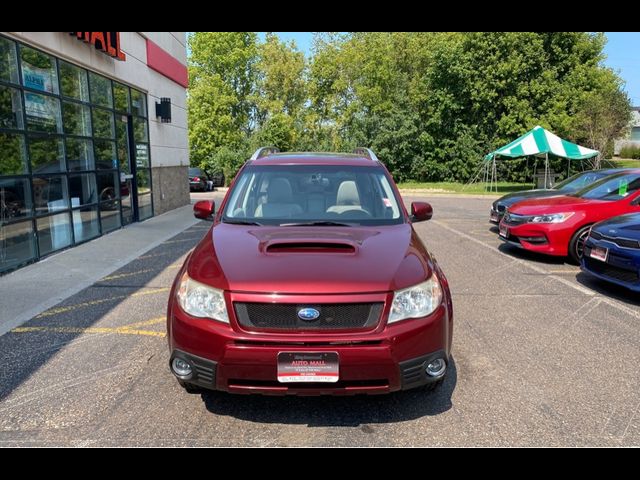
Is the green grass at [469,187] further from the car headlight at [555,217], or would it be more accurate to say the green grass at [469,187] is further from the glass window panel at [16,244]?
the glass window panel at [16,244]

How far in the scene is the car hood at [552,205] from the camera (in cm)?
803

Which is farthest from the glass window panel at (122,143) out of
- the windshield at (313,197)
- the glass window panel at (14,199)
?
the windshield at (313,197)

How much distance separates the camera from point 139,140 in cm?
1330

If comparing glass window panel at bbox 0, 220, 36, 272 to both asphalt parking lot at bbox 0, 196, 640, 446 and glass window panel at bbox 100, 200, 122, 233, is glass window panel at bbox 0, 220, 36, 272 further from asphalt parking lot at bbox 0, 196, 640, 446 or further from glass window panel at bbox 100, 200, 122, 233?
glass window panel at bbox 100, 200, 122, 233

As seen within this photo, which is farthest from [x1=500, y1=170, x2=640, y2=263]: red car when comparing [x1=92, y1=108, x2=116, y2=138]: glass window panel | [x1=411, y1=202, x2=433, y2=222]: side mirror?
[x1=92, y1=108, x2=116, y2=138]: glass window panel

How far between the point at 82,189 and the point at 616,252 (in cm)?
932

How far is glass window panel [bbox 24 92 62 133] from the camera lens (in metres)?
7.88

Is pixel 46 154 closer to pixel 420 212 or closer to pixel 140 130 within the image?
pixel 140 130

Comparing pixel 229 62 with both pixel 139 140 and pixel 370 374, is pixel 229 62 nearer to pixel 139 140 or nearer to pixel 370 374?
pixel 139 140

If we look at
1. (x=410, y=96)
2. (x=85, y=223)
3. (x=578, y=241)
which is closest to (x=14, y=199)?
(x=85, y=223)

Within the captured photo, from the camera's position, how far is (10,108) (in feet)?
24.2

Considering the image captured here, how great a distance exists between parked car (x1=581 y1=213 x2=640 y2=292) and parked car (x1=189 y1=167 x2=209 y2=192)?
22.4 meters

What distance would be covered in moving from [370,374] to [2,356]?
3337 millimetres

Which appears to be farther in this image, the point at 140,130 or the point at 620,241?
the point at 140,130
